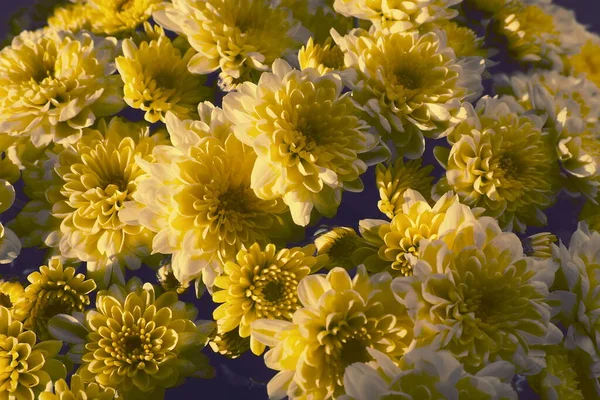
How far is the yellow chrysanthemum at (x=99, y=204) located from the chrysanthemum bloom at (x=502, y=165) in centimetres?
36

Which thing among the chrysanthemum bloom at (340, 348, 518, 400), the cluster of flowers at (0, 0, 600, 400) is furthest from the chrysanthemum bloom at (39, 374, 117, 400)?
the chrysanthemum bloom at (340, 348, 518, 400)

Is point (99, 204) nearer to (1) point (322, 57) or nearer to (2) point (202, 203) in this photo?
(2) point (202, 203)

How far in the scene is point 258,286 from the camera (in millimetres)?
575

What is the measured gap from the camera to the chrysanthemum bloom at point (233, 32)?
70 cm

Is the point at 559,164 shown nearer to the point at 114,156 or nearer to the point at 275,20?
the point at 275,20

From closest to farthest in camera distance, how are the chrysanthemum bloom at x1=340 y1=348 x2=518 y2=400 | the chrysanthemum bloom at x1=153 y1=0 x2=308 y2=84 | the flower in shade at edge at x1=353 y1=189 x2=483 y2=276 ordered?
the chrysanthemum bloom at x1=340 y1=348 x2=518 y2=400 → the flower in shade at edge at x1=353 y1=189 x2=483 y2=276 → the chrysanthemum bloom at x1=153 y1=0 x2=308 y2=84

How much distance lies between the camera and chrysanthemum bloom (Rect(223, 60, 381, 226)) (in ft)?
1.90

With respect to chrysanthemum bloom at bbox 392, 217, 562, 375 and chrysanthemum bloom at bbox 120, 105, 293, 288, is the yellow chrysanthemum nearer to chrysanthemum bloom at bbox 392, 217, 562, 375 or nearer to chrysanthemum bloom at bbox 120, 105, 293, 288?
chrysanthemum bloom at bbox 120, 105, 293, 288

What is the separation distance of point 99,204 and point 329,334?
0.95ft

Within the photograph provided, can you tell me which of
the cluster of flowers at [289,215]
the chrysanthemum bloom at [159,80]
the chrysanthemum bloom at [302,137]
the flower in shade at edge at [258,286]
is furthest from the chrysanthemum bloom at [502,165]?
the chrysanthemum bloom at [159,80]

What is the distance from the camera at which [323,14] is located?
839 millimetres

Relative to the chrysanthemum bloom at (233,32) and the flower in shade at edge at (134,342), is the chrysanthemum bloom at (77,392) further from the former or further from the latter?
the chrysanthemum bloom at (233,32)

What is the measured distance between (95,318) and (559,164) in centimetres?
60

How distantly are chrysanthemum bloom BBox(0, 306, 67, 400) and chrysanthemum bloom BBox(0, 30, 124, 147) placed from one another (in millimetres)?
233
